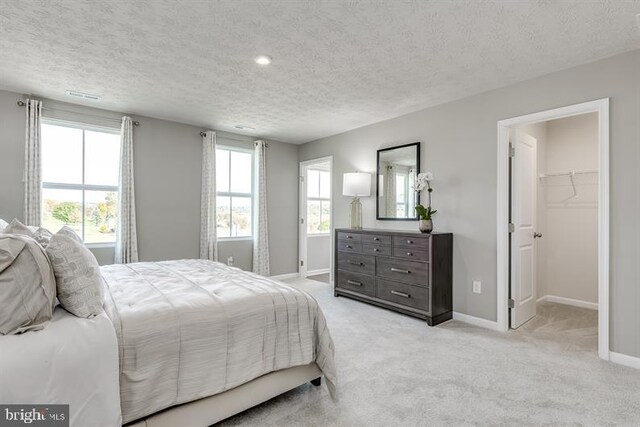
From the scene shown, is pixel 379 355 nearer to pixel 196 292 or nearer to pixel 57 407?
pixel 196 292

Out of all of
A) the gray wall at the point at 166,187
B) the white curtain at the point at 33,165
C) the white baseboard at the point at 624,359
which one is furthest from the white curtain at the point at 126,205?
the white baseboard at the point at 624,359

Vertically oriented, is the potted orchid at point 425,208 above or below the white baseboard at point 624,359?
above

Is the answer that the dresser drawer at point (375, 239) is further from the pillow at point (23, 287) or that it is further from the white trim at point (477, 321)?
the pillow at point (23, 287)

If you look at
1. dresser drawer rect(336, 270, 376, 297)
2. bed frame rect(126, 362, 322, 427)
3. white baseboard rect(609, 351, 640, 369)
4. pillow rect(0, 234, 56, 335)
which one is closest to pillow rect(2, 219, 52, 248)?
pillow rect(0, 234, 56, 335)

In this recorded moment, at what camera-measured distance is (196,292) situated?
75.2 inches

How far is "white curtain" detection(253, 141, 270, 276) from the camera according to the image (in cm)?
532

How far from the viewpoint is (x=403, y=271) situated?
3.65 meters

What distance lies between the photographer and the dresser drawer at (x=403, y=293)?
345cm

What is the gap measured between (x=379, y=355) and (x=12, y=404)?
224cm

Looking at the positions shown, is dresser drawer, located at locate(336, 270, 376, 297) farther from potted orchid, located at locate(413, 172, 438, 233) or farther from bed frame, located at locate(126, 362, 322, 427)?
bed frame, located at locate(126, 362, 322, 427)

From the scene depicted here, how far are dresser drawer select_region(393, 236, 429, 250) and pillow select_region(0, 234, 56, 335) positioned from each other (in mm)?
3059

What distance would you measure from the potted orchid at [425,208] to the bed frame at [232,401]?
7.02ft

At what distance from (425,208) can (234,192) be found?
302cm

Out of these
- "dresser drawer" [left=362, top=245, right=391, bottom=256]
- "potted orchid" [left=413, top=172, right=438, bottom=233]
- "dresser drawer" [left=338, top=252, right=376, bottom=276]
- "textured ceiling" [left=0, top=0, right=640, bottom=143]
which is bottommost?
"dresser drawer" [left=338, top=252, right=376, bottom=276]
